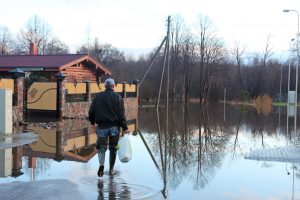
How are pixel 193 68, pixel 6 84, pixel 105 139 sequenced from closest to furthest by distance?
pixel 105 139, pixel 6 84, pixel 193 68

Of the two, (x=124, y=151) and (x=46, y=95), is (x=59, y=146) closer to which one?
(x=124, y=151)

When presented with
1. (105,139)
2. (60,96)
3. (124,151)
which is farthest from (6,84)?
(105,139)

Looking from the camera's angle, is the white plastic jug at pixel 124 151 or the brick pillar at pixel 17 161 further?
the white plastic jug at pixel 124 151

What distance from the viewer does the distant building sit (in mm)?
33062

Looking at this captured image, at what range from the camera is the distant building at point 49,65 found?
108 ft

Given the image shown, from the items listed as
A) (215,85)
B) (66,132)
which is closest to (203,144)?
(66,132)

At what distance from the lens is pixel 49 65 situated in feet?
109

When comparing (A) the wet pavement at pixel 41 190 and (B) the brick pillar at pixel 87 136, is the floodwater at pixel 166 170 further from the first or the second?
(A) the wet pavement at pixel 41 190

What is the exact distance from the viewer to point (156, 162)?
11484mm

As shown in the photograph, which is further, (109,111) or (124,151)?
(124,151)

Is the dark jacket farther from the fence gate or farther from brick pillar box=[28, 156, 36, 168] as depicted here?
the fence gate

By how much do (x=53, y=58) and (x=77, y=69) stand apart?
2623mm

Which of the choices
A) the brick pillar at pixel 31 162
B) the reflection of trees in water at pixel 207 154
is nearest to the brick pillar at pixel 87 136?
the reflection of trees in water at pixel 207 154

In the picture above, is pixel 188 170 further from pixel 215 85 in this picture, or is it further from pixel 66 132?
pixel 215 85
